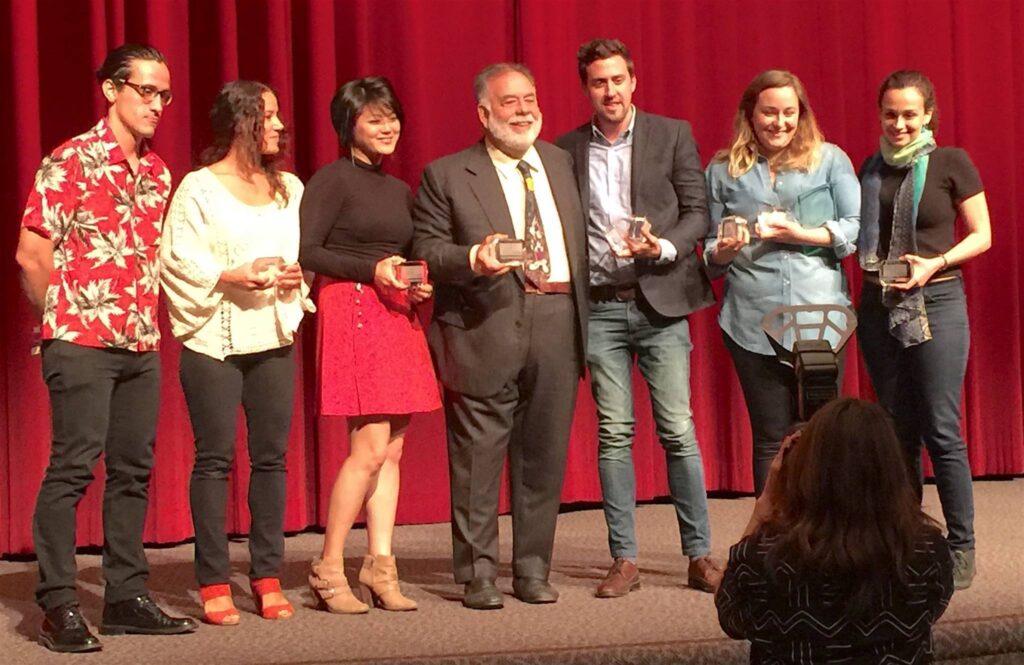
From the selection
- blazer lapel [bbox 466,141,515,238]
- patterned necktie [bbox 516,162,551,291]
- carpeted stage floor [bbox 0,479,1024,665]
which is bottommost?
carpeted stage floor [bbox 0,479,1024,665]

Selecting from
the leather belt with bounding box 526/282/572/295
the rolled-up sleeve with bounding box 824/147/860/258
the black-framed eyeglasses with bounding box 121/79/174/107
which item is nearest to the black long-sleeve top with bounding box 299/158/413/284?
the leather belt with bounding box 526/282/572/295

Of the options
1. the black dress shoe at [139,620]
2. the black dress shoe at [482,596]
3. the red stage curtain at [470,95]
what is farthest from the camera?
the red stage curtain at [470,95]

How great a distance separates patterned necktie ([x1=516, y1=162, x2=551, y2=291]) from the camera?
3680 mm

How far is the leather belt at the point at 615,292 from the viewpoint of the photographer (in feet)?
12.5

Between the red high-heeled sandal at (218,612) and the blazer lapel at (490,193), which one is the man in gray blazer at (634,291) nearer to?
the blazer lapel at (490,193)

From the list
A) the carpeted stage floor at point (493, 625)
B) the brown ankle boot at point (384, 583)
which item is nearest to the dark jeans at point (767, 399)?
the carpeted stage floor at point (493, 625)

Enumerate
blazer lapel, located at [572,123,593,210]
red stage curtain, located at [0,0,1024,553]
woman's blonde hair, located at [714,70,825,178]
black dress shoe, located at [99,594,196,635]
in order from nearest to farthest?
black dress shoe, located at [99,594,196,635]
woman's blonde hair, located at [714,70,825,178]
blazer lapel, located at [572,123,593,210]
red stage curtain, located at [0,0,1024,553]

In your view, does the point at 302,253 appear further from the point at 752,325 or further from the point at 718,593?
the point at 718,593

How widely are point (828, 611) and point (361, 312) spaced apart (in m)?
1.82

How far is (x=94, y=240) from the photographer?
329 cm

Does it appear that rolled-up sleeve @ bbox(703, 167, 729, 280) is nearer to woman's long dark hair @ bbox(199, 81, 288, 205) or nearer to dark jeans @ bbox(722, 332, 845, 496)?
dark jeans @ bbox(722, 332, 845, 496)

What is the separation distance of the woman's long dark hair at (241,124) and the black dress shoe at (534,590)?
3.90 feet

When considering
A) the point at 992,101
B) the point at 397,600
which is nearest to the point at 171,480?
the point at 397,600

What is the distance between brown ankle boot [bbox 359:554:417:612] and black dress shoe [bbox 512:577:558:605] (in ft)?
0.92
